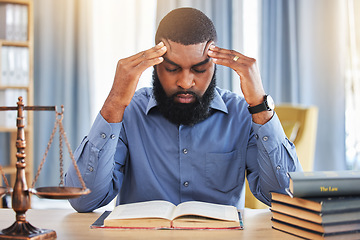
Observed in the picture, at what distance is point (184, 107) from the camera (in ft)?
5.40

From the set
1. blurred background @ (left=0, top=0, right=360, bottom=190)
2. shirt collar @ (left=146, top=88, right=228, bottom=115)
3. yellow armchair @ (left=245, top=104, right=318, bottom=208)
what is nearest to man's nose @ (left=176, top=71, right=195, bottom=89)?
shirt collar @ (left=146, top=88, right=228, bottom=115)

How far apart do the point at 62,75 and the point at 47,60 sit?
→ 0.21 metres

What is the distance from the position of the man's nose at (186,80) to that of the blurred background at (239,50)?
2.77 m

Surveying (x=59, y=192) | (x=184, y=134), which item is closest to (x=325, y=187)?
(x=59, y=192)

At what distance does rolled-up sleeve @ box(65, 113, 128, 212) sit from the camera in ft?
4.84

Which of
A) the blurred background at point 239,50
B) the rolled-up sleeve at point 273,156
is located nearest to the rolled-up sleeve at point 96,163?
the rolled-up sleeve at point 273,156

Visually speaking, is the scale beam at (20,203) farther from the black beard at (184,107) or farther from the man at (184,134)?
the black beard at (184,107)

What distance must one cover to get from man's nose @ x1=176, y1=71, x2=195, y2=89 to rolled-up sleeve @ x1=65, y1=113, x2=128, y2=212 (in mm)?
263

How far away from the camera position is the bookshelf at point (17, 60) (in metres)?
4.13

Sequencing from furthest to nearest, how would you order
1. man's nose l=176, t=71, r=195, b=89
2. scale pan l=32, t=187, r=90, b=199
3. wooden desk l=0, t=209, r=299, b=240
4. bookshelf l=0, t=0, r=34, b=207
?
bookshelf l=0, t=0, r=34, b=207 < man's nose l=176, t=71, r=195, b=89 < wooden desk l=0, t=209, r=299, b=240 < scale pan l=32, t=187, r=90, b=199

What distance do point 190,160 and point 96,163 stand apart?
36 cm

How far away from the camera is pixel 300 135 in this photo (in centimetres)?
302

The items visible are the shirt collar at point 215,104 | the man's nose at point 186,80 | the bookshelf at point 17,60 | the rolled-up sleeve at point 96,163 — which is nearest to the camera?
the rolled-up sleeve at point 96,163

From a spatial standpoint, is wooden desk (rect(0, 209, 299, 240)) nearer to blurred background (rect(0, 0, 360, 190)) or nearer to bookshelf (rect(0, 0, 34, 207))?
bookshelf (rect(0, 0, 34, 207))
